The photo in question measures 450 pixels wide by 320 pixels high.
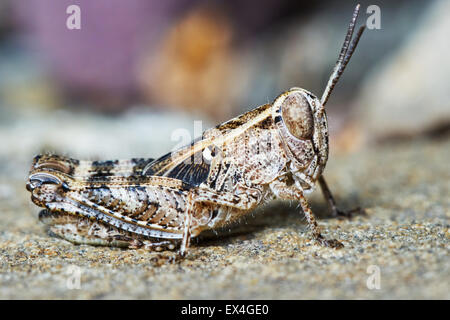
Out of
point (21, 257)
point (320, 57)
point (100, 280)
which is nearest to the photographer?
point (100, 280)

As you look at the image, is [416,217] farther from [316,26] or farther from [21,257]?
[316,26]

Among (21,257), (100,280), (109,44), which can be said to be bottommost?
(100,280)

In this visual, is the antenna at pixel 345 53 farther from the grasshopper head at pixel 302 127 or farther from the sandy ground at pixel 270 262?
the sandy ground at pixel 270 262

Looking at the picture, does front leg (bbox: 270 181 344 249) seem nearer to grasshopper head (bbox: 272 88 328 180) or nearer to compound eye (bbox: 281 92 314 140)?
grasshopper head (bbox: 272 88 328 180)

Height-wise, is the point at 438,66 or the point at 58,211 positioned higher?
the point at 438,66

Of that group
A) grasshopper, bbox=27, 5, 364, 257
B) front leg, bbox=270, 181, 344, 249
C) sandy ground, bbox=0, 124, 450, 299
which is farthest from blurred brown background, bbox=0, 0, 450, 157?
front leg, bbox=270, 181, 344, 249

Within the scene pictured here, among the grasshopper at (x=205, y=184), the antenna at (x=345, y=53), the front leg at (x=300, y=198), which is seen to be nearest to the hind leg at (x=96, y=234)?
the grasshopper at (x=205, y=184)

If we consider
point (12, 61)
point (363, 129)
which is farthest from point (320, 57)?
point (12, 61)

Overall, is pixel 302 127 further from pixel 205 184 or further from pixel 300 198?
pixel 205 184

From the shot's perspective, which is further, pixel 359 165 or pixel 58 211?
pixel 359 165
